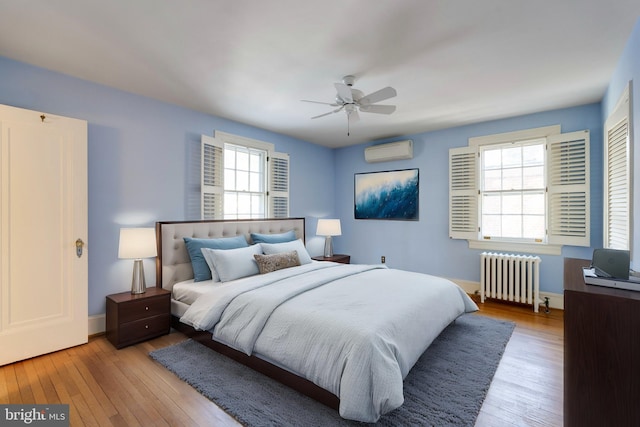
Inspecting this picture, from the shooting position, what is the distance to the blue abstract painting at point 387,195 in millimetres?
Answer: 4988

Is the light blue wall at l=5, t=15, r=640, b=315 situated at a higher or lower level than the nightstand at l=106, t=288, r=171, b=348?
higher

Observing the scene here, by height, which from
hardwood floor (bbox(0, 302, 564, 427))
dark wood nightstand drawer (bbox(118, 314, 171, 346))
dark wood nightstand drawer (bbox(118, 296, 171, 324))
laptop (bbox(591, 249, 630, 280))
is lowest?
hardwood floor (bbox(0, 302, 564, 427))

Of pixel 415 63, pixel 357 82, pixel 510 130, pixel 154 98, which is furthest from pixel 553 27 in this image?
pixel 154 98

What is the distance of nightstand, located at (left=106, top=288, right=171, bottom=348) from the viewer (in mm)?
2723

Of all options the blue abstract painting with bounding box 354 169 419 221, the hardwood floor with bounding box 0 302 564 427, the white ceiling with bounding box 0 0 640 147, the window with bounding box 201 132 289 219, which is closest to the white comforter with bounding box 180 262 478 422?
the hardwood floor with bounding box 0 302 564 427

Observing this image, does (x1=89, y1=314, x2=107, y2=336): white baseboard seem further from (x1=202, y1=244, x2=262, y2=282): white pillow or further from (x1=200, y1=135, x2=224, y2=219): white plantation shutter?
(x1=200, y1=135, x2=224, y2=219): white plantation shutter

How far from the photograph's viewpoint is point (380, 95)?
263 centimetres

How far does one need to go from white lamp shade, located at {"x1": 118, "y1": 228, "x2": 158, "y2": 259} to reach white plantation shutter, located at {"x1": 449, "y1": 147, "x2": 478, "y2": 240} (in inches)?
160

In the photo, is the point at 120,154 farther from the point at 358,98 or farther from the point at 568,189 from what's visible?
the point at 568,189

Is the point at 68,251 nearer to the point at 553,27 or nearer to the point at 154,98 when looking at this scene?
the point at 154,98

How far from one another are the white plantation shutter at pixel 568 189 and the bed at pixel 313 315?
1722 mm

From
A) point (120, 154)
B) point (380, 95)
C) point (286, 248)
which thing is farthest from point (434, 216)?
point (120, 154)

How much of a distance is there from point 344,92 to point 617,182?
2.63 m

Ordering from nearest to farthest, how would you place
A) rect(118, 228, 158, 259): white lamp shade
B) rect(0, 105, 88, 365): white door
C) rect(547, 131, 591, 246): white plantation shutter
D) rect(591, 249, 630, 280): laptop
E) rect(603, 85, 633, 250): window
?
rect(591, 249, 630, 280): laptop → rect(603, 85, 633, 250): window → rect(0, 105, 88, 365): white door → rect(118, 228, 158, 259): white lamp shade → rect(547, 131, 591, 246): white plantation shutter
